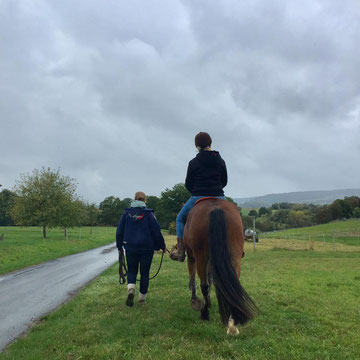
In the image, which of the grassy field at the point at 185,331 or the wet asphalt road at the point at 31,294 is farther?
the wet asphalt road at the point at 31,294

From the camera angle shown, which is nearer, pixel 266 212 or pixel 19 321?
pixel 19 321

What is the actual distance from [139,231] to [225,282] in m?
3.03

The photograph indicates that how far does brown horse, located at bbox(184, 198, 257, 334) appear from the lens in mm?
4441

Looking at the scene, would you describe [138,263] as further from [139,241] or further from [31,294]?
[31,294]

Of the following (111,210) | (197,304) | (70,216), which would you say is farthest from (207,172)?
(111,210)

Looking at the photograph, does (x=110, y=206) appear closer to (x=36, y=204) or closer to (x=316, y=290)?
(x=36, y=204)

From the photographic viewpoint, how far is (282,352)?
411 centimetres

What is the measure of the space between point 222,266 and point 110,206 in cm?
12492

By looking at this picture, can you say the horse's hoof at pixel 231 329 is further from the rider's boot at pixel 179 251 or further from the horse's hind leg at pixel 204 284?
the rider's boot at pixel 179 251

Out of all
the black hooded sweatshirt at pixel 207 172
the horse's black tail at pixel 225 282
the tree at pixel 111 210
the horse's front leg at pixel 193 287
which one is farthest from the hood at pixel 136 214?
the tree at pixel 111 210

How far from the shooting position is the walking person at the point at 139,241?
696 centimetres

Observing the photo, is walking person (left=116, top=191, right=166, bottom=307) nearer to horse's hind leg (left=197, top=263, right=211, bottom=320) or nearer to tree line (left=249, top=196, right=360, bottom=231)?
horse's hind leg (left=197, top=263, right=211, bottom=320)

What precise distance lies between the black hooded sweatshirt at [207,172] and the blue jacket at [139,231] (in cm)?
163

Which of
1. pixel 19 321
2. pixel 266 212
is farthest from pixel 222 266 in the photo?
pixel 266 212
